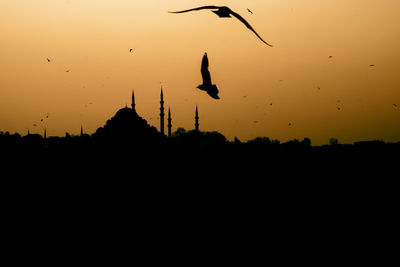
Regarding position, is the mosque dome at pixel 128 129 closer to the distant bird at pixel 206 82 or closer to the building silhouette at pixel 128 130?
the building silhouette at pixel 128 130

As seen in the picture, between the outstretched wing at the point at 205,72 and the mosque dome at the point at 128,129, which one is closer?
the outstretched wing at the point at 205,72

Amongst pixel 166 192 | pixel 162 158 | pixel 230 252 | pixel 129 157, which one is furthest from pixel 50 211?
pixel 129 157

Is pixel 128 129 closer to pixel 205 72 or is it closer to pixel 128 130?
pixel 128 130

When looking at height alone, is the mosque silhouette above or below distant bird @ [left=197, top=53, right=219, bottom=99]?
above

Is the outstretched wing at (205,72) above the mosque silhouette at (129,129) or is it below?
below

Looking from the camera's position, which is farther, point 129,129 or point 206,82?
point 129,129

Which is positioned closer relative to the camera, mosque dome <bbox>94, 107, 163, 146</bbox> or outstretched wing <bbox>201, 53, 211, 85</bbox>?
outstretched wing <bbox>201, 53, 211, 85</bbox>

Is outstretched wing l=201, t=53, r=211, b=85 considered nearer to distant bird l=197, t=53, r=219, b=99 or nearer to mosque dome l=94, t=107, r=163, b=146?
distant bird l=197, t=53, r=219, b=99

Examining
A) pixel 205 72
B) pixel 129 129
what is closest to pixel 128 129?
A: pixel 129 129

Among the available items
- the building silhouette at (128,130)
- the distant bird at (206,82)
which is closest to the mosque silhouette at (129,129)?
the building silhouette at (128,130)

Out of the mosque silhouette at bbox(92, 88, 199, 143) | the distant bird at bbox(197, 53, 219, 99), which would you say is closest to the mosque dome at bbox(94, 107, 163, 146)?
the mosque silhouette at bbox(92, 88, 199, 143)

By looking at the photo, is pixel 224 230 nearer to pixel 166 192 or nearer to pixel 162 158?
pixel 166 192
